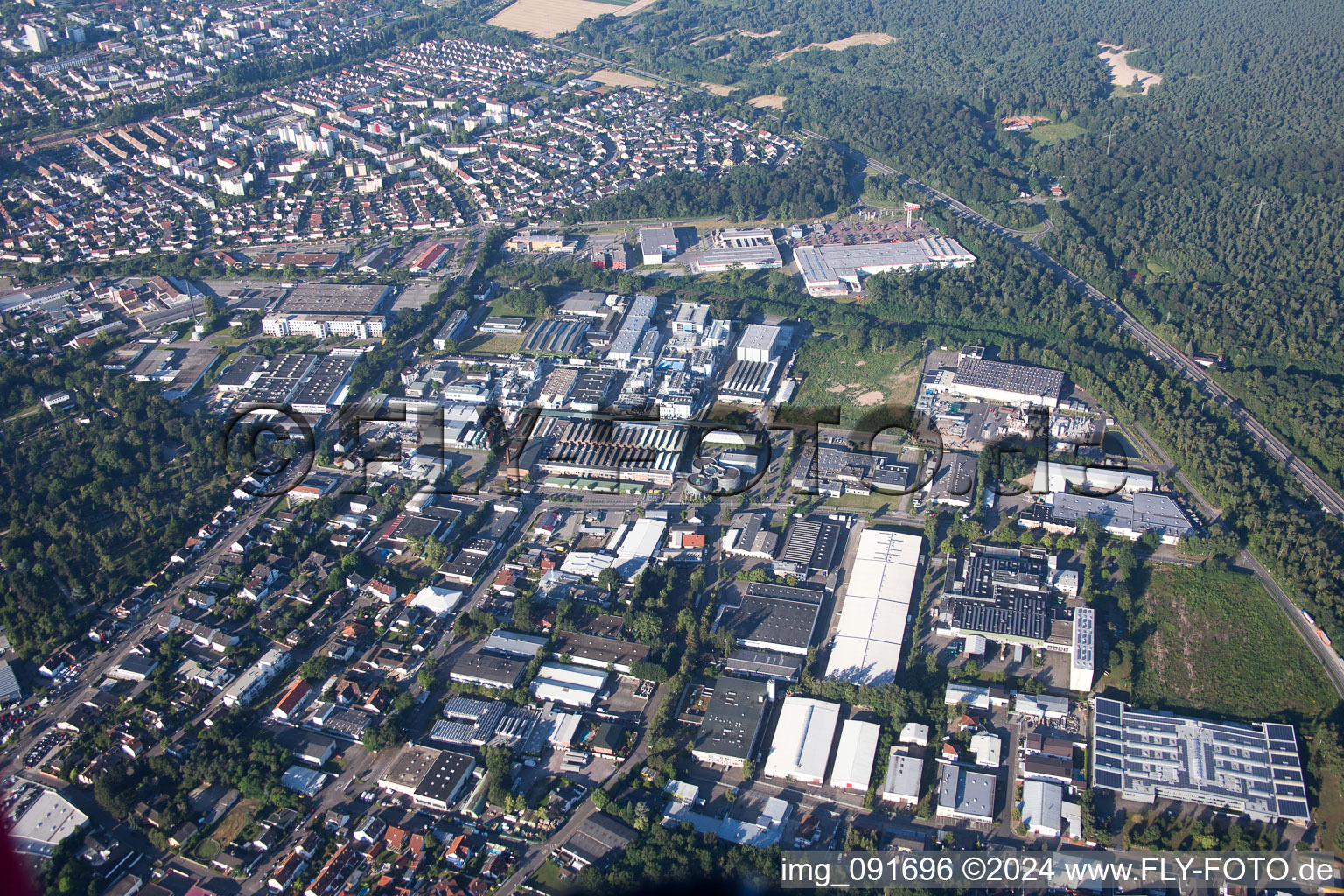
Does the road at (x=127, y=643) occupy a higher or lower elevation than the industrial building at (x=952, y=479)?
higher

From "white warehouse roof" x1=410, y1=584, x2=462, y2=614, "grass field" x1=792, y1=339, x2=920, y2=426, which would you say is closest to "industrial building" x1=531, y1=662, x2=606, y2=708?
"white warehouse roof" x1=410, y1=584, x2=462, y2=614

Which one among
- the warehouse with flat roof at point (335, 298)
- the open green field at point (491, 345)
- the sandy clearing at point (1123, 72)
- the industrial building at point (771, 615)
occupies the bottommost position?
the industrial building at point (771, 615)

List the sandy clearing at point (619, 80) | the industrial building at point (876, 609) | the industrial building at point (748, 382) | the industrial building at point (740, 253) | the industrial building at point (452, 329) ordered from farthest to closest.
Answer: the sandy clearing at point (619, 80)
the industrial building at point (740, 253)
the industrial building at point (452, 329)
the industrial building at point (748, 382)
the industrial building at point (876, 609)

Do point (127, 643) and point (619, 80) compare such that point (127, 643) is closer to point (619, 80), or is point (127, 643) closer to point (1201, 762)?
point (1201, 762)

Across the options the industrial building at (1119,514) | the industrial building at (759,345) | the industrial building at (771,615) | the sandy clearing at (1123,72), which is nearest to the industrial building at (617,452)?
the industrial building at (759,345)

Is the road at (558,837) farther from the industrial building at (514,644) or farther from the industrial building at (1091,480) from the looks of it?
the industrial building at (1091,480)

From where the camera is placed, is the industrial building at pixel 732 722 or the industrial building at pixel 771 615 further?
the industrial building at pixel 771 615
